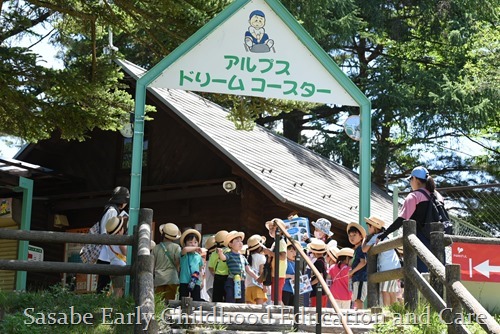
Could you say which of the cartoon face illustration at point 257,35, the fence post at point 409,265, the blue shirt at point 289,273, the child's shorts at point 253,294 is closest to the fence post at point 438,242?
the fence post at point 409,265

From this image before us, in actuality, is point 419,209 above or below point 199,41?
below

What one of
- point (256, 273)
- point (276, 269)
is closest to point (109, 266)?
point (276, 269)

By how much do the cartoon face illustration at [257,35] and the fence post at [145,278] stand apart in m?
3.56

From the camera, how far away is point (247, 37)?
12.2 metres

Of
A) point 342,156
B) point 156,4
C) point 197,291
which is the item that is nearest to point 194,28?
point 156,4

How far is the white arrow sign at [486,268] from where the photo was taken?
9852 mm

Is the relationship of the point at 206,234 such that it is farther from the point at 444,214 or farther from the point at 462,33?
the point at 462,33

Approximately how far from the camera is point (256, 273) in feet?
39.0

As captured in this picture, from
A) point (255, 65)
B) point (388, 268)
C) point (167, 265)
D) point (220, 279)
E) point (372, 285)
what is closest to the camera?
point (372, 285)

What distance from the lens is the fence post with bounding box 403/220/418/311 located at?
30.5 feet

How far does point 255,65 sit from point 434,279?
437 cm

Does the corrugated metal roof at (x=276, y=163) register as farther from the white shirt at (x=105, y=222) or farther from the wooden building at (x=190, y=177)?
the white shirt at (x=105, y=222)

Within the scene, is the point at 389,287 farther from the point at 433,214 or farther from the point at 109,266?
the point at 109,266

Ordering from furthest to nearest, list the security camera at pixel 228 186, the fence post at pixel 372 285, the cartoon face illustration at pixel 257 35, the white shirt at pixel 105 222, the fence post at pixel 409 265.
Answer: the security camera at pixel 228 186 < the cartoon face illustration at pixel 257 35 < the white shirt at pixel 105 222 < the fence post at pixel 372 285 < the fence post at pixel 409 265
